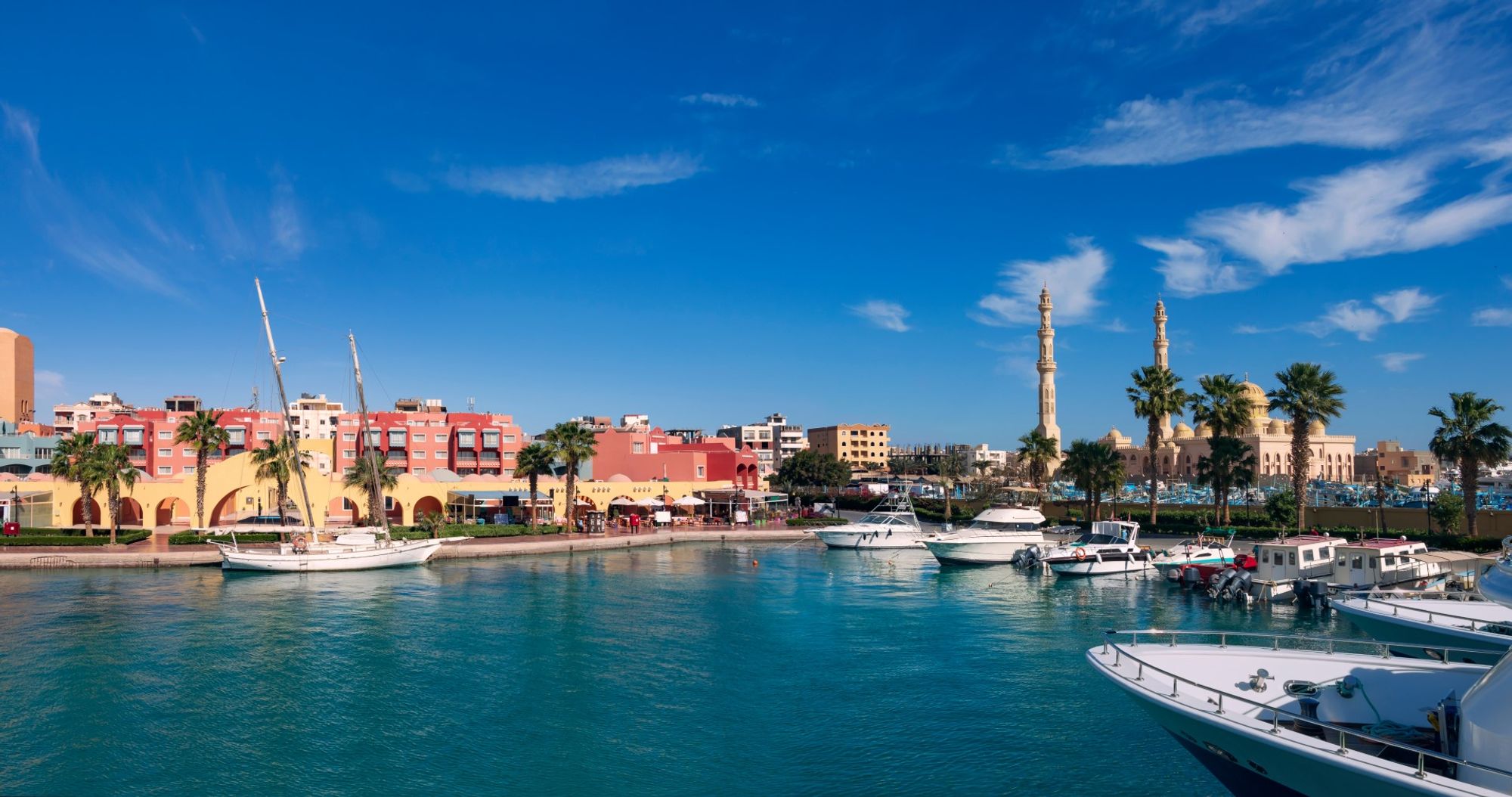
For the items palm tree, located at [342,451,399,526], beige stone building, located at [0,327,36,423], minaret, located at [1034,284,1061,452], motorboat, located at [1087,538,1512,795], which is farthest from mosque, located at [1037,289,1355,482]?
beige stone building, located at [0,327,36,423]

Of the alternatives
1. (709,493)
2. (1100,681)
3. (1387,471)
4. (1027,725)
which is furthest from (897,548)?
(1387,471)

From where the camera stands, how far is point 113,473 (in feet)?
171

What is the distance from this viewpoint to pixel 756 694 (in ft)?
80.5

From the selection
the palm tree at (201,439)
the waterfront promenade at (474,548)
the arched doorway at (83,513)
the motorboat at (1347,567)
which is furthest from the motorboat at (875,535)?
the arched doorway at (83,513)

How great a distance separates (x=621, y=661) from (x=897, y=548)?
1564 inches

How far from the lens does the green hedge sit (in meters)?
50.7

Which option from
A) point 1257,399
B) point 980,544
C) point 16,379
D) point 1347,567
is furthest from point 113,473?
point 1257,399

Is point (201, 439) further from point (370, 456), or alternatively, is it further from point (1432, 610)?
point (1432, 610)

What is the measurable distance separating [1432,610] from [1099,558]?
24724mm

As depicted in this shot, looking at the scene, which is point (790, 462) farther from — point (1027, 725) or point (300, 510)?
point (1027, 725)

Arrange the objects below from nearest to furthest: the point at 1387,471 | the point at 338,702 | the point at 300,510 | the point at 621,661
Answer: the point at 338,702 → the point at 621,661 → the point at 300,510 → the point at 1387,471

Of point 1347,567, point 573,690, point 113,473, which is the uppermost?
point 113,473

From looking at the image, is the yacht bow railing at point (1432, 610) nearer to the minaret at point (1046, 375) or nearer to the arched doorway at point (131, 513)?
the arched doorway at point (131, 513)

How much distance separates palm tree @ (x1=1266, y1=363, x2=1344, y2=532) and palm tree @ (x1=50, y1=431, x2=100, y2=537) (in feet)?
217
